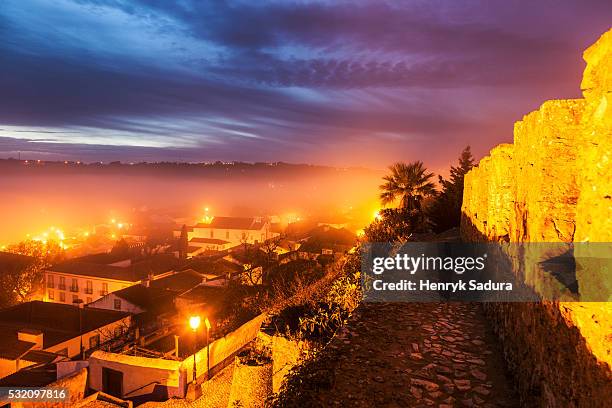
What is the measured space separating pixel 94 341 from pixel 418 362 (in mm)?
22810

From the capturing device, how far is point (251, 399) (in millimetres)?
9797

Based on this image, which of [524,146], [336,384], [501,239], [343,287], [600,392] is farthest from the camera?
[343,287]

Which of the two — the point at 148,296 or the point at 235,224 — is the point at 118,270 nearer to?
the point at 148,296

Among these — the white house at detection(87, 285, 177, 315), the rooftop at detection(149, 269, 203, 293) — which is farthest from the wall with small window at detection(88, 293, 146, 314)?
the rooftop at detection(149, 269, 203, 293)

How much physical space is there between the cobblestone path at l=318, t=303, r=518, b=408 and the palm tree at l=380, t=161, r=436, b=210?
13.2 metres

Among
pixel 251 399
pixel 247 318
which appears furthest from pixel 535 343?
pixel 247 318

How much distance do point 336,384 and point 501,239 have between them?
3398 millimetres

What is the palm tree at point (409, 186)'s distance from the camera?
67.3 ft

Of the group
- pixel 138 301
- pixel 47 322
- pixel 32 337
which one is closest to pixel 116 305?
pixel 138 301

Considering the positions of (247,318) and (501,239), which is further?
(247,318)

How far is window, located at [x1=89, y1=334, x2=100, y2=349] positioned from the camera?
2256 cm

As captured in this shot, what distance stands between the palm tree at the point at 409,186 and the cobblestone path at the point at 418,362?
1324 cm

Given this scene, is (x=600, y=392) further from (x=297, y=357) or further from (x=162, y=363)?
(x=162, y=363)

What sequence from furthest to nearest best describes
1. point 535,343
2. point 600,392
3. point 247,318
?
point 247,318 → point 535,343 → point 600,392
